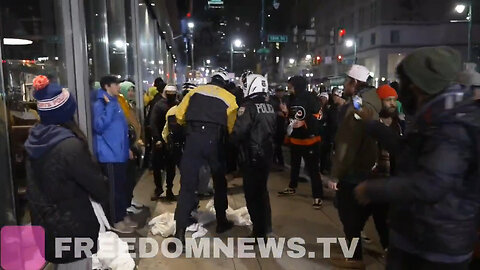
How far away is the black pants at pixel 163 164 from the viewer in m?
6.92

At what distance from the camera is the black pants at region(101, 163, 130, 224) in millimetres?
5371

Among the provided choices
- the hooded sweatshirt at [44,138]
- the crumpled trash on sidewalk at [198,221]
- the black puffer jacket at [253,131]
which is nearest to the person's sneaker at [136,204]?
the crumpled trash on sidewalk at [198,221]

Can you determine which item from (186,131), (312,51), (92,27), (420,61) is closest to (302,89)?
(186,131)

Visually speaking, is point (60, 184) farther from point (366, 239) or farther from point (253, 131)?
point (366, 239)

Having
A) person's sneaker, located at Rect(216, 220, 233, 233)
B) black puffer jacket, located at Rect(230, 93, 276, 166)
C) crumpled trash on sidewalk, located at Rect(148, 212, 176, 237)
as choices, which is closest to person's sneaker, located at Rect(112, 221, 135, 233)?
crumpled trash on sidewalk, located at Rect(148, 212, 176, 237)

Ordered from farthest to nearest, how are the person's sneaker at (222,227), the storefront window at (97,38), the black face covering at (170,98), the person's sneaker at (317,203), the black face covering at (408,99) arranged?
the black face covering at (170,98) < the person's sneaker at (317,203) < the storefront window at (97,38) < the person's sneaker at (222,227) < the black face covering at (408,99)

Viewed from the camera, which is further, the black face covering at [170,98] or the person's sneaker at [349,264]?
the black face covering at [170,98]

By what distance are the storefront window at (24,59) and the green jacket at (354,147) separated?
2962mm

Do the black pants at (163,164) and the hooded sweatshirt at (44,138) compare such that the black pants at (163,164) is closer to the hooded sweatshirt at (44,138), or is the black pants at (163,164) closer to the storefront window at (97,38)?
the storefront window at (97,38)

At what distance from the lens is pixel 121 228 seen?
18.2 ft

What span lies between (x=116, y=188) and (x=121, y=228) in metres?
0.55

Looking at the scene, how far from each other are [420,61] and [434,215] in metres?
0.82

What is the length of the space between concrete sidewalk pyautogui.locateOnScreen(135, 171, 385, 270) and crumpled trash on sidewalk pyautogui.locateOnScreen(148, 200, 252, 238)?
94mm

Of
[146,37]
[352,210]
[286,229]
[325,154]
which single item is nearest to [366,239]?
[286,229]
